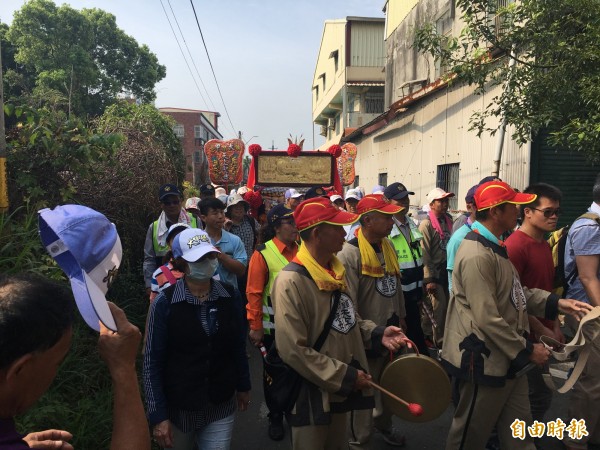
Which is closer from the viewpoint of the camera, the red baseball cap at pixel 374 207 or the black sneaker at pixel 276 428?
the red baseball cap at pixel 374 207

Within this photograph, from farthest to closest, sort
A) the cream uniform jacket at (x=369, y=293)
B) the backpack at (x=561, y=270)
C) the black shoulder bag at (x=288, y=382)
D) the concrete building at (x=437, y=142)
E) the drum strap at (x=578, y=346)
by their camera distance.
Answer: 1. the concrete building at (x=437, y=142)
2. the backpack at (x=561, y=270)
3. the cream uniform jacket at (x=369, y=293)
4. the drum strap at (x=578, y=346)
5. the black shoulder bag at (x=288, y=382)

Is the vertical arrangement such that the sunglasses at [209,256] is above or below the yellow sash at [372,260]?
above

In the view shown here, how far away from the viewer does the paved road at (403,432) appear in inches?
146

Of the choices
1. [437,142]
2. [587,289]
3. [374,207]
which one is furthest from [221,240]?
[437,142]

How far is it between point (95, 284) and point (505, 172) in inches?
329

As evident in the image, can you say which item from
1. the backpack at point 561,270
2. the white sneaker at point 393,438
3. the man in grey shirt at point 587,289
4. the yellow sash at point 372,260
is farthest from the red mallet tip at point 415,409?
the backpack at point 561,270

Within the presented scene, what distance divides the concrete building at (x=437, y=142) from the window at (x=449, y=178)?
23 millimetres

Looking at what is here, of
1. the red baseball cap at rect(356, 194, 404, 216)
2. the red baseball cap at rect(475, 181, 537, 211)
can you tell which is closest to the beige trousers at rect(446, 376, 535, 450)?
the red baseball cap at rect(475, 181, 537, 211)

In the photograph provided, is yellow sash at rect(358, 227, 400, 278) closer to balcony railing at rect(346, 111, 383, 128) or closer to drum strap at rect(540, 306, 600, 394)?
drum strap at rect(540, 306, 600, 394)

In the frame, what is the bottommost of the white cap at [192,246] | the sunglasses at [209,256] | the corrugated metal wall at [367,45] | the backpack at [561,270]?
the backpack at [561,270]

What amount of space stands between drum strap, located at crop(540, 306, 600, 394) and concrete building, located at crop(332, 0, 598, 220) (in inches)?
206

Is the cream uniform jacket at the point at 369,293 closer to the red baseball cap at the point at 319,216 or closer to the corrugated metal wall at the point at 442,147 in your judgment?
the red baseball cap at the point at 319,216

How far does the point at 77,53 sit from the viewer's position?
24.8 meters

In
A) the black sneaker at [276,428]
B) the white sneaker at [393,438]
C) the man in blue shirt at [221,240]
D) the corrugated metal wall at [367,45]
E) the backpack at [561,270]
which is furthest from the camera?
the corrugated metal wall at [367,45]
